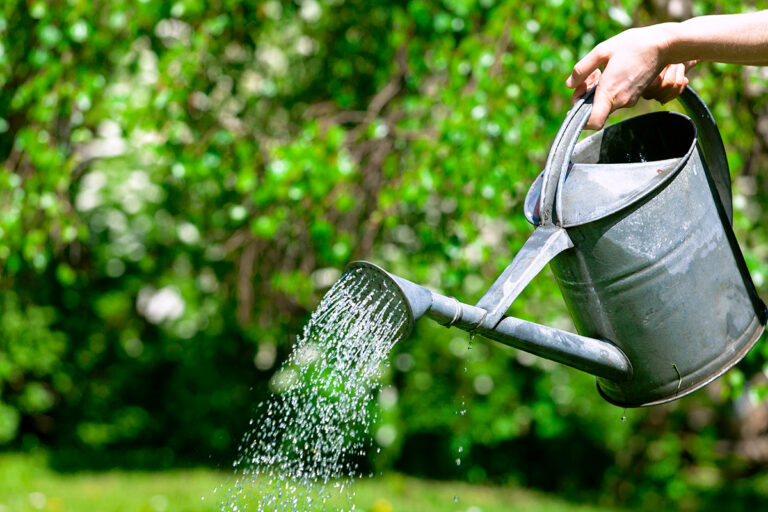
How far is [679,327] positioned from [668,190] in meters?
0.25

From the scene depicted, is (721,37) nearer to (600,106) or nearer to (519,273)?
(600,106)

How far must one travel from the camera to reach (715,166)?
1646mm

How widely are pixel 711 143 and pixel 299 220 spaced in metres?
1.83

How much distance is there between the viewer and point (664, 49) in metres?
1.43

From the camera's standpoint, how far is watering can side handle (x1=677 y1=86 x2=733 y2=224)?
163 cm

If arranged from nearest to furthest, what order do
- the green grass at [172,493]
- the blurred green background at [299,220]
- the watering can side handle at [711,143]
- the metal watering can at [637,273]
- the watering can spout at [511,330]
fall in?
the watering can spout at [511,330] → the metal watering can at [637,273] → the watering can side handle at [711,143] → the blurred green background at [299,220] → the green grass at [172,493]

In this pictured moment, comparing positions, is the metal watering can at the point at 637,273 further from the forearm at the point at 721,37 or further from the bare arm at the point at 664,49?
the forearm at the point at 721,37

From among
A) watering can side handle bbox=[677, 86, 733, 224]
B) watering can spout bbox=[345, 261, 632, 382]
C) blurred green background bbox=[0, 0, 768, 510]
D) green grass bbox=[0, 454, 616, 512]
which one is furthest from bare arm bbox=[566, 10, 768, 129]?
green grass bbox=[0, 454, 616, 512]

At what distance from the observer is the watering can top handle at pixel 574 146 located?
54.9 inches

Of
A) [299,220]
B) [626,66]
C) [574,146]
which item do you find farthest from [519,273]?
[299,220]

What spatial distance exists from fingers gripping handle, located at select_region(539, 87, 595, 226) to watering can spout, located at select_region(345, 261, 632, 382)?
19cm

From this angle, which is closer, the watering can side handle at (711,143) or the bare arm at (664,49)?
the bare arm at (664,49)

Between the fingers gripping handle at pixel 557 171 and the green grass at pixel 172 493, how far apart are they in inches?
99.6

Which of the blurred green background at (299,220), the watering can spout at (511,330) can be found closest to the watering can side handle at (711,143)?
the watering can spout at (511,330)
